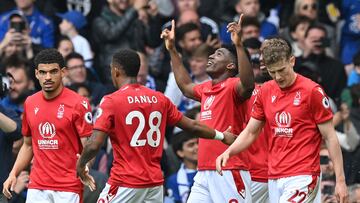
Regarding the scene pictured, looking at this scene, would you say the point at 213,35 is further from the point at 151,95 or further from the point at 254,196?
the point at 151,95

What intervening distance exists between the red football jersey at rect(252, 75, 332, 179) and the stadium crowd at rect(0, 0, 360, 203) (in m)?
3.35

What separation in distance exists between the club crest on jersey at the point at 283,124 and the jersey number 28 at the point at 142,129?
1.23 m

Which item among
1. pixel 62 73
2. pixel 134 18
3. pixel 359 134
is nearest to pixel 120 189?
pixel 62 73

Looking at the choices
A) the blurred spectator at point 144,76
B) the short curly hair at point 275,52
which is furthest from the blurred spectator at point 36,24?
the short curly hair at point 275,52

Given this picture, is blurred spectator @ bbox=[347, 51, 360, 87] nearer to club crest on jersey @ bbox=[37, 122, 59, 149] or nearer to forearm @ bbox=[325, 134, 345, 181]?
forearm @ bbox=[325, 134, 345, 181]

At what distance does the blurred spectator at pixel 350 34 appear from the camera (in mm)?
20844

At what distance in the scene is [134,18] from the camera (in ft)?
66.4

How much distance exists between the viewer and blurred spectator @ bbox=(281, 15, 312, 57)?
20094 millimetres

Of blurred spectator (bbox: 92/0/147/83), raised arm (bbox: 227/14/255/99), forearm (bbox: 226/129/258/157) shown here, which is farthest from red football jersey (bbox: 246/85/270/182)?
blurred spectator (bbox: 92/0/147/83)

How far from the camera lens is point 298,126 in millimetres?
12859

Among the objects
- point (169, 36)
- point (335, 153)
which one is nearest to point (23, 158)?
point (169, 36)

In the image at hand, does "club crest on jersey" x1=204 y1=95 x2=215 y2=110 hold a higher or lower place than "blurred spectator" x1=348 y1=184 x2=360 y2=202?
higher

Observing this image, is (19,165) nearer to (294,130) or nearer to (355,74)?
(294,130)

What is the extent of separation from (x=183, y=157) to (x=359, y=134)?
2.55 metres
